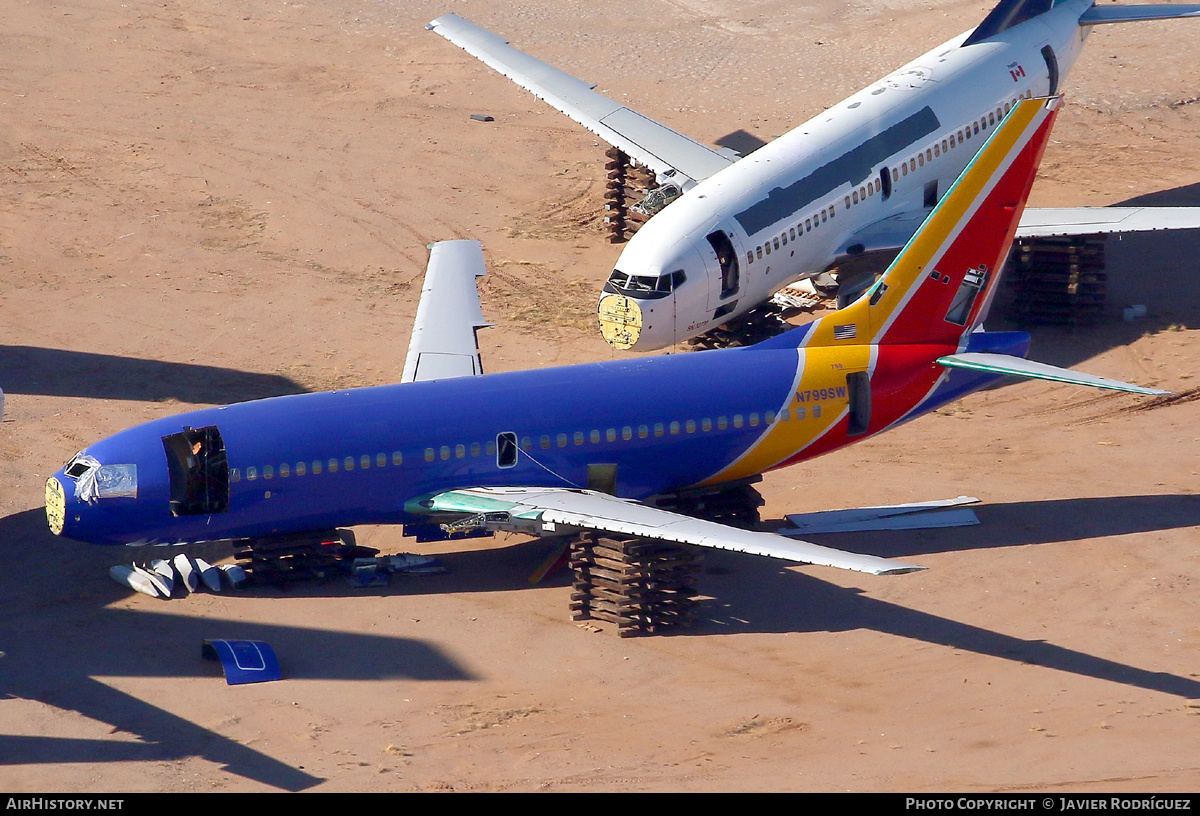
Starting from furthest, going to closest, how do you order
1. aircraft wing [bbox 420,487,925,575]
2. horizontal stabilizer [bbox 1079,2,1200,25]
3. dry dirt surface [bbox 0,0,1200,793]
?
horizontal stabilizer [bbox 1079,2,1200,25] < aircraft wing [bbox 420,487,925,575] < dry dirt surface [bbox 0,0,1200,793]

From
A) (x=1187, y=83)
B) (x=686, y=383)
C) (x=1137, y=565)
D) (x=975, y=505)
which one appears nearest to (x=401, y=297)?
(x=686, y=383)

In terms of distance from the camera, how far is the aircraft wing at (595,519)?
23109mm

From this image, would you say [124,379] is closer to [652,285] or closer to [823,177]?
[652,285]

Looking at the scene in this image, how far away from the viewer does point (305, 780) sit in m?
20.2

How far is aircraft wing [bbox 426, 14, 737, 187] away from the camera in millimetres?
39438

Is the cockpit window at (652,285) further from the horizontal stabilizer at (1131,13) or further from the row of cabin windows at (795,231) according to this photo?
the horizontal stabilizer at (1131,13)

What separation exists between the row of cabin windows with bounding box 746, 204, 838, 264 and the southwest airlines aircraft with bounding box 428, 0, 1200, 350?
4cm

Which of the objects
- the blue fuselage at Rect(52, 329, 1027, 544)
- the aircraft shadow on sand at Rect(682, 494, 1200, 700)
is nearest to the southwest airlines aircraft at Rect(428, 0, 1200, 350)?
the blue fuselage at Rect(52, 329, 1027, 544)

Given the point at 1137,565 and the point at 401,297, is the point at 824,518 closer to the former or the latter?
the point at 1137,565

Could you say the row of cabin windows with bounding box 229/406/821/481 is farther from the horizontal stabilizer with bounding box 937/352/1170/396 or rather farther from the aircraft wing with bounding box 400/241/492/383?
the aircraft wing with bounding box 400/241/492/383

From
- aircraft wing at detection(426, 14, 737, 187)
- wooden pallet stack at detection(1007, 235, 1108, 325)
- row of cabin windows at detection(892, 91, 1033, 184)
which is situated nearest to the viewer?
row of cabin windows at detection(892, 91, 1033, 184)

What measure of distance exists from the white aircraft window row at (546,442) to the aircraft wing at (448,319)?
343 cm

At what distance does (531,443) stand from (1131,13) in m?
26.6

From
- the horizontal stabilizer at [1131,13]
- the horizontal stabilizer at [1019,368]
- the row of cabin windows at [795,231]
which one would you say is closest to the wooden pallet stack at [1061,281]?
the row of cabin windows at [795,231]
